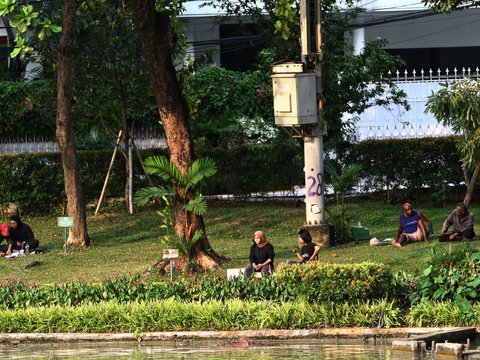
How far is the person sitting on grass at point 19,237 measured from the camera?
81.9 ft

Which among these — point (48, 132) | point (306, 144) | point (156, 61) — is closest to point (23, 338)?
point (156, 61)

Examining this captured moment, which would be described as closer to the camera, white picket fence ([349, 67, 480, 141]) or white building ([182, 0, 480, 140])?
white picket fence ([349, 67, 480, 141])

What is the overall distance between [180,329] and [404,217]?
703 cm

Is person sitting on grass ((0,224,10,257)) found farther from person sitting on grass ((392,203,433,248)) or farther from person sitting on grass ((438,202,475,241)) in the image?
person sitting on grass ((438,202,475,241))

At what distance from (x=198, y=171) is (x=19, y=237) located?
6178mm

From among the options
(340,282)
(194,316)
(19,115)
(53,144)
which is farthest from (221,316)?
(19,115)

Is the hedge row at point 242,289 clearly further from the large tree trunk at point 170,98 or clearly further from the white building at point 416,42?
the white building at point 416,42

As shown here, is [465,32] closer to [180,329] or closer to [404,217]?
[404,217]

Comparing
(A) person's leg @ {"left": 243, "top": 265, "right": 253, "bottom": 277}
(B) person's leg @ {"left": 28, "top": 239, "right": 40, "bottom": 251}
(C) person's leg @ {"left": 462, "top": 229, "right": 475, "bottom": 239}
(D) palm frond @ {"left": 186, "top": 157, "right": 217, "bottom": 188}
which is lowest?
(B) person's leg @ {"left": 28, "top": 239, "right": 40, "bottom": 251}

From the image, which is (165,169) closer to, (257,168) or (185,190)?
(185,190)

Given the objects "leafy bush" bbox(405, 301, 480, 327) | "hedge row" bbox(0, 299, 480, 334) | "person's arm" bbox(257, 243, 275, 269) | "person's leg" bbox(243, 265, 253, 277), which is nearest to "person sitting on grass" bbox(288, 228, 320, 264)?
"person's arm" bbox(257, 243, 275, 269)

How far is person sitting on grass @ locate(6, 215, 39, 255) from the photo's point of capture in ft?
81.9

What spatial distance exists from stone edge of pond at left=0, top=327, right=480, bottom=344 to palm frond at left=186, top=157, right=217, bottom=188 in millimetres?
4455

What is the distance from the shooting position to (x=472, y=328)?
49.9ft
